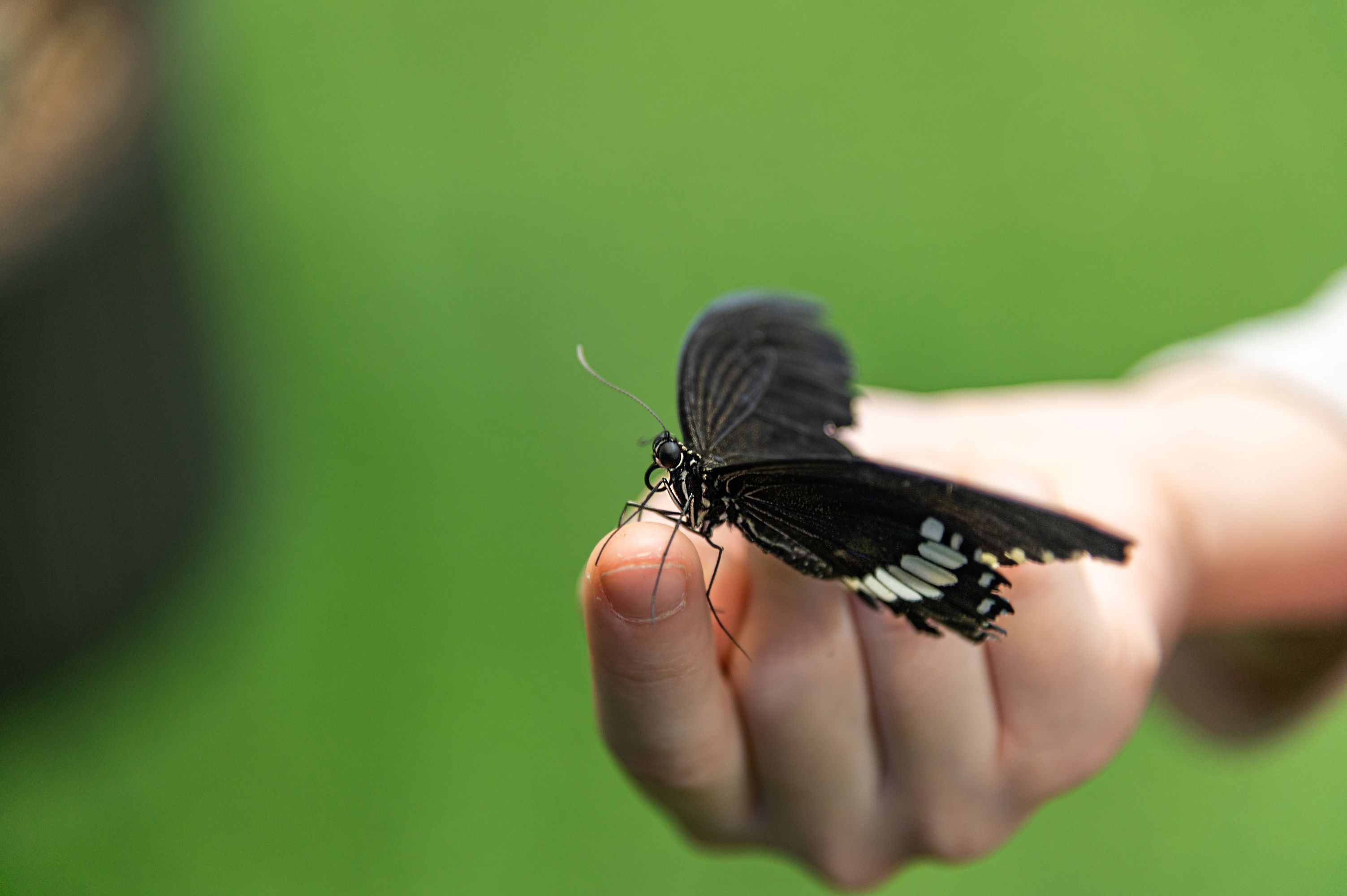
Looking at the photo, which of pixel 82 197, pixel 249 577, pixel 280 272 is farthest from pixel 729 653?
pixel 280 272

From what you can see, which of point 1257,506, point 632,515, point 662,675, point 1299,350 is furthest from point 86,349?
point 1299,350

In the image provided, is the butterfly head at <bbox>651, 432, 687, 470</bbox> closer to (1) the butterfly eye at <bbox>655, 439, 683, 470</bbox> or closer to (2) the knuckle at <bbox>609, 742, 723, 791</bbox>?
(1) the butterfly eye at <bbox>655, 439, 683, 470</bbox>

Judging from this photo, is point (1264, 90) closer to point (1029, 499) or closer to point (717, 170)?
point (717, 170)

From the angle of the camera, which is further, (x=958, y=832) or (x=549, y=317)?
(x=549, y=317)

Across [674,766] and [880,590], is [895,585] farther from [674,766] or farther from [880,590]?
[674,766]

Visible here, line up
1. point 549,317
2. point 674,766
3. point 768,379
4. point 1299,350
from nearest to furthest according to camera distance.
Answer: point 674,766, point 768,379, point 1299,350, point 549,317

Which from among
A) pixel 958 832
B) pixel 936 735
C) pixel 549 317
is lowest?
pixel 549 317
